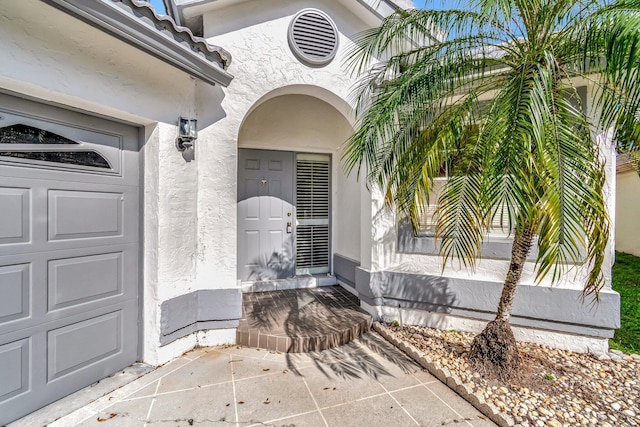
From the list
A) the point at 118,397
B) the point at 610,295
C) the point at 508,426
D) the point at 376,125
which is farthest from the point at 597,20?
the point at 118,397

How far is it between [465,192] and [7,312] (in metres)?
5.22

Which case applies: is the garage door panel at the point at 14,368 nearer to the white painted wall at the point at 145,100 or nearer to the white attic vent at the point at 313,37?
the white painted wall at the point at 145,100

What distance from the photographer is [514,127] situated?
2.91 metres

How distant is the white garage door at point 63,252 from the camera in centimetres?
321

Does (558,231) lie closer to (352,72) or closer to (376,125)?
(376,125)

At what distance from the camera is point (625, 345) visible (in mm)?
5191

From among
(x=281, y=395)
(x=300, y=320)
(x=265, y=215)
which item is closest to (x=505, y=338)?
(x=281, y=395)

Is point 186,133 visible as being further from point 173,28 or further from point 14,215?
point 14,215

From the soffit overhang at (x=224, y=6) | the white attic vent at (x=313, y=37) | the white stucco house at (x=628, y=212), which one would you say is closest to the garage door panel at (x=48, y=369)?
the soffit overhang at (x=224, y=6)

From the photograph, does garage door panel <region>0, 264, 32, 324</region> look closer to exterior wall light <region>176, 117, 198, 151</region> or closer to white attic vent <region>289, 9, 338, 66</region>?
exterior wall light <region>176, 117, 198, 151</region>

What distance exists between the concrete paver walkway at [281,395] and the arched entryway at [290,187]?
3073mm

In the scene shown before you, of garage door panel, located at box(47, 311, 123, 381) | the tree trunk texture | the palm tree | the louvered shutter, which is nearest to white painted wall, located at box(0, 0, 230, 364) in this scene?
garage door panel, located at box(47, 311, 123, 381)

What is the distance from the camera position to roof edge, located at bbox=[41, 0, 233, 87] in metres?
3.02

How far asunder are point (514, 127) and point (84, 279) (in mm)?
5281
